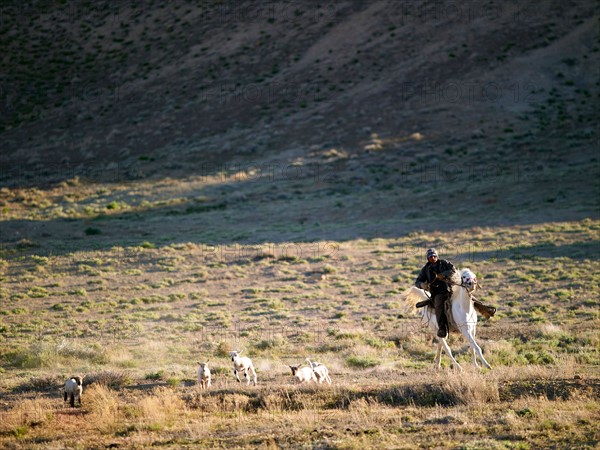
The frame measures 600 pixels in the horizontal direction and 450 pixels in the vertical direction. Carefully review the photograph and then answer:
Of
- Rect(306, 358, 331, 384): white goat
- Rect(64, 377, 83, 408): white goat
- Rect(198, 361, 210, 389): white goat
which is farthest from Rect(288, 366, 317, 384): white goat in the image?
Rect(64, 377, 83, 408): white goat

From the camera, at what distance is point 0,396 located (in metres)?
14.6

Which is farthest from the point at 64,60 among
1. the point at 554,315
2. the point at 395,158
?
the point at 554,315

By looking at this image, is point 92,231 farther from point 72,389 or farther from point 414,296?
point 414,296

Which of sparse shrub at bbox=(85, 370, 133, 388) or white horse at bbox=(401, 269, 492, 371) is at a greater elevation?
white horse at bbox=(401, 269, 492, 371)

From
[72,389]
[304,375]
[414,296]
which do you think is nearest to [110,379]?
[72,389]

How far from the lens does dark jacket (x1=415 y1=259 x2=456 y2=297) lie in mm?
14625

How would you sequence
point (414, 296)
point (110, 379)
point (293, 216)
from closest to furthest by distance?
1. point (110, 379)
2. point (414, 296)
3. point (293, 216)

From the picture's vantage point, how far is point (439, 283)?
580 inches

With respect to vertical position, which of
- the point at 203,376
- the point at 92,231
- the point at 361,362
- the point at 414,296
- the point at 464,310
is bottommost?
the point at 361,362

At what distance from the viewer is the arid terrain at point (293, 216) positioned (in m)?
Result: 12.3

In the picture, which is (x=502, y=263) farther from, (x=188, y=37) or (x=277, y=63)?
(x=188, y=37)

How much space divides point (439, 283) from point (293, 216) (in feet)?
95.7

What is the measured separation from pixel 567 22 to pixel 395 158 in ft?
99.2

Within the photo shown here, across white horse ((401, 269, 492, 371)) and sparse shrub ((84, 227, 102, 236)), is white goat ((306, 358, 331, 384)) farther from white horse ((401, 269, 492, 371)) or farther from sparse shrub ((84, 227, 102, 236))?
sparse shrub ((84, 227, 102, 236))
